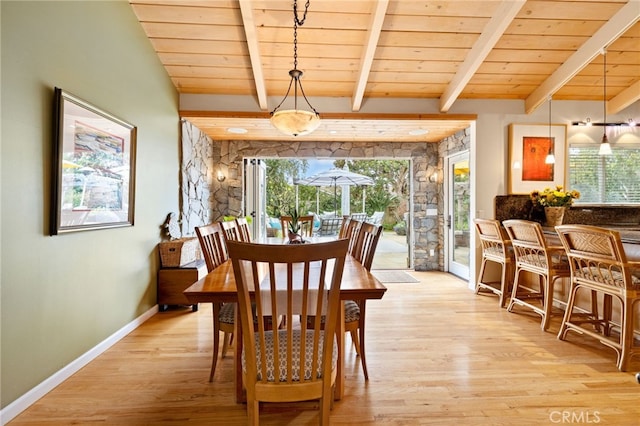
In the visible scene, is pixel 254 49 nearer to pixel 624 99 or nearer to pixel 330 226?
pixel 624 99

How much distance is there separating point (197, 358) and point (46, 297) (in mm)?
1077

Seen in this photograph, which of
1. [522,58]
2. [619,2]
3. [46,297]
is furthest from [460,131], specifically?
[46,297]

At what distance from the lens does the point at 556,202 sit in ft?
13.0

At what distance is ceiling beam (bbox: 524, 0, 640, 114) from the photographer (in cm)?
296

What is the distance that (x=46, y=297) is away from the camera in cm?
204

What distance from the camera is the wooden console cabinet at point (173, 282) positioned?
364 centimetres

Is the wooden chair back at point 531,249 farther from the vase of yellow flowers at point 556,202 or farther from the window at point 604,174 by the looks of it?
the window at point 604,174

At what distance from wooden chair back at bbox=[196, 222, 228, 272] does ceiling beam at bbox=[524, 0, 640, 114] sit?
4081mm

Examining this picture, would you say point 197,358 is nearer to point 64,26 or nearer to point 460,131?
point 64,26

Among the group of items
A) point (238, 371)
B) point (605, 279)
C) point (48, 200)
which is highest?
point (48, 200)

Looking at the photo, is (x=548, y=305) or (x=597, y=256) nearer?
(x=597, y=256)

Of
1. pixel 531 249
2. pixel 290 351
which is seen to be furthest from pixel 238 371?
pixel 531 249

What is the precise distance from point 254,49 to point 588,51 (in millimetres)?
3446

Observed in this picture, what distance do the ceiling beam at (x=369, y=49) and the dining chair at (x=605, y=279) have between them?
2363 millimetres
